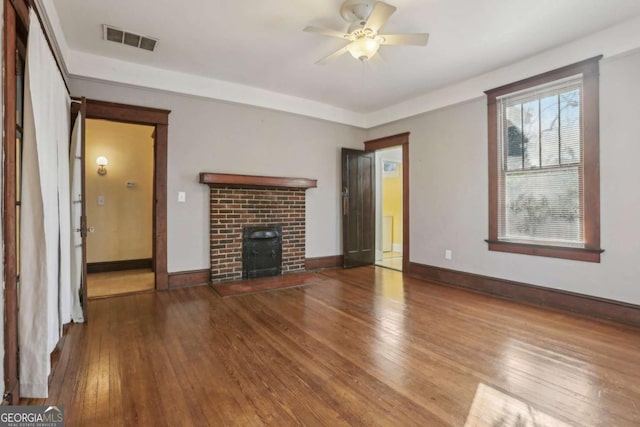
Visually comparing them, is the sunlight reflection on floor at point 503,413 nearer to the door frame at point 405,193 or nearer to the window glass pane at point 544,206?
the window glass pane at point 544,206

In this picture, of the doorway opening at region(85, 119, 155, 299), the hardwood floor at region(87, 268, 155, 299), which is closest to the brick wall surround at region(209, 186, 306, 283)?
the hardwood floor at region(87, 268, 155, 299)

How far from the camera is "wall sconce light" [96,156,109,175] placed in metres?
4.95

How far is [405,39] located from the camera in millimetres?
2578

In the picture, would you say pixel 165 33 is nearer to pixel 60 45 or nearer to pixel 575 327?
pixel 60 45

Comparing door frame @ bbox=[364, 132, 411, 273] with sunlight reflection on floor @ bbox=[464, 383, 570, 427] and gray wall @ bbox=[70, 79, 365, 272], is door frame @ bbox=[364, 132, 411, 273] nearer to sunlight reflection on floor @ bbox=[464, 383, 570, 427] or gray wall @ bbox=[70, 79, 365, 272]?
gray wall @ bbox=[70, 79, 365, 272]

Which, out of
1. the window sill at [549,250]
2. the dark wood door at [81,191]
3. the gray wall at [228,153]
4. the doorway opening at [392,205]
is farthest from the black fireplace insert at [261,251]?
the doorway opening at [392,205]

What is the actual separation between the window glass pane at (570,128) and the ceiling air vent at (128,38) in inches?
172

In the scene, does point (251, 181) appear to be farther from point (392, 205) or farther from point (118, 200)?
point (392, 205)

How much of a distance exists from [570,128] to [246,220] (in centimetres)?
407

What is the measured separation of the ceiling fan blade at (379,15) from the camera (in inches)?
86.3

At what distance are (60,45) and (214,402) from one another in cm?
353

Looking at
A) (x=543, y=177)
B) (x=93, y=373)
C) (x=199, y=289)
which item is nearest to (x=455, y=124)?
(x=543, y=177)

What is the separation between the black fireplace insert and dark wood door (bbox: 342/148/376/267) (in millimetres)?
1292

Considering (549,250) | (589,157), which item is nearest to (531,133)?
(589,157)
